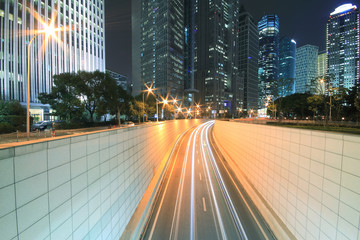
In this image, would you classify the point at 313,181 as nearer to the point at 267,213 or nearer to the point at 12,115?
the point at 267,213

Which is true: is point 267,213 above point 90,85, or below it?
below

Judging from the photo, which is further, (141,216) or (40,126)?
(40,126)

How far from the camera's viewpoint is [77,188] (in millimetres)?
4781

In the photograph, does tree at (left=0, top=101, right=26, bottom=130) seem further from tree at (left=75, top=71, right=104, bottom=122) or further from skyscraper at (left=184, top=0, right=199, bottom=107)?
skyscraper at (left=184, top=0, right=199, bottom=107)

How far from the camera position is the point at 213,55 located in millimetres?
154375

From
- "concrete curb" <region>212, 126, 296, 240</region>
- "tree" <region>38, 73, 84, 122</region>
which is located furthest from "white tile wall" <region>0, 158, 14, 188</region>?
"tree" <region>38, 73, 84, 122</region>

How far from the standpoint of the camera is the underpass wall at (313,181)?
493cm

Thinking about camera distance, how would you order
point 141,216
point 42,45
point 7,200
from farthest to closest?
point 42,45 → point 141,216 → point 7,200

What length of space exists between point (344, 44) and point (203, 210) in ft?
723

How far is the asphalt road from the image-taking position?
348 inches

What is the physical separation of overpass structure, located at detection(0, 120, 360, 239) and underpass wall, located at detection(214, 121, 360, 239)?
0.04m

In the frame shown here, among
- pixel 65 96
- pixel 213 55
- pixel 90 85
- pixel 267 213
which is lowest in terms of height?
pixel 267 213

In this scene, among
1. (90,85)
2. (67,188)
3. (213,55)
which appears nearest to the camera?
(67,188)

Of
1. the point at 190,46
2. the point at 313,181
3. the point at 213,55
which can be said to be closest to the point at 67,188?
the point at 313,181
